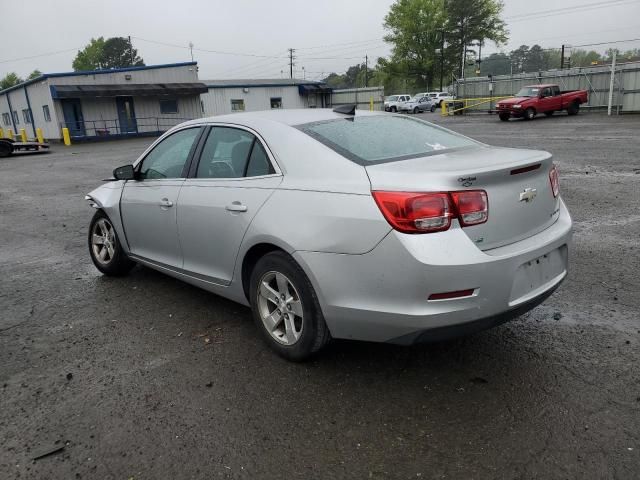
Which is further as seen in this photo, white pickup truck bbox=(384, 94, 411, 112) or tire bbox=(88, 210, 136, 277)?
white pickup truck bbox=(384, 94, 411, 112)

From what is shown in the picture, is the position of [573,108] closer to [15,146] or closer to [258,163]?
[15,146]

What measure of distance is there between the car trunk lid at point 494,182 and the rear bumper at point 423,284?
0.10 meters

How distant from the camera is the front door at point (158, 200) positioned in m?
4.25

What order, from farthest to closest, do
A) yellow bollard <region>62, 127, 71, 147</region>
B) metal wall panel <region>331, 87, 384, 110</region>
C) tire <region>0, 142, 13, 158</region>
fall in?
1. metal wall panel <region>331, 87, 384, 110</region>
2. yellow bollard <region>62, 127, 71, 147</region>
3. tire <region>0, 142, 13, 158</region>

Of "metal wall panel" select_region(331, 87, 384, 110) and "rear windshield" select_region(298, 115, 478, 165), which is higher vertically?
"rear windshield" select_region(298, 115, 478, 165)

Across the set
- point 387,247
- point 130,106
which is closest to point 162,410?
point 387,247

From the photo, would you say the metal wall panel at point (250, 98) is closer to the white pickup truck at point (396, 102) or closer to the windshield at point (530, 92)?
the white pickup truck at point (396, 102)

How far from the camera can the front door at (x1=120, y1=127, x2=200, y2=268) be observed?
4254 millimetres

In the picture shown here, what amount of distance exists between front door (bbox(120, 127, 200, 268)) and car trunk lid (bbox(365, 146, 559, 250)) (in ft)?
6.44

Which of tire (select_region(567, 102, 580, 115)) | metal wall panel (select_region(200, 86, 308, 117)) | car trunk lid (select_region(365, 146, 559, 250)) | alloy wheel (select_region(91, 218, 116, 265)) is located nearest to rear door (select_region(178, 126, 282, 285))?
car trunk lid (select_region(365, 146, 559, 250))

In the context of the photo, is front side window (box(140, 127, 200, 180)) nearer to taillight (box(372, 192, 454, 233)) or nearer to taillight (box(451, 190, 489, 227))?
taillight (box(372, 192, 454, 233))

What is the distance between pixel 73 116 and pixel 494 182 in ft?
122

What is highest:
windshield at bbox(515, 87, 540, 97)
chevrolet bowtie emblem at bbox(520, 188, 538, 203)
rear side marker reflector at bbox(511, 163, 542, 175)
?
rear side marker reflector at bbox(511, 163, 542, 175)

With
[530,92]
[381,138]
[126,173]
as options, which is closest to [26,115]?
[530,92]
